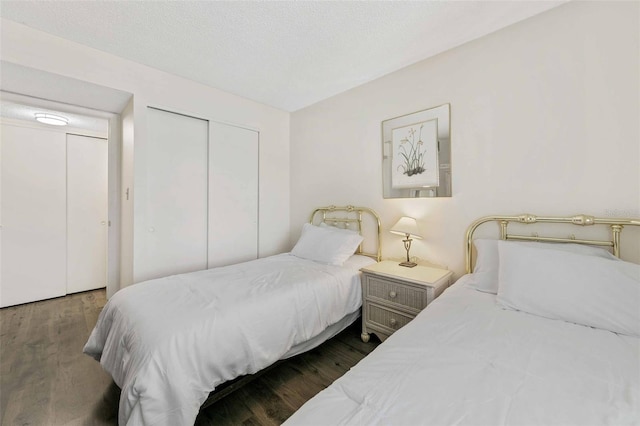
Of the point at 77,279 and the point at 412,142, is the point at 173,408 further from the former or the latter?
the point at 77,279

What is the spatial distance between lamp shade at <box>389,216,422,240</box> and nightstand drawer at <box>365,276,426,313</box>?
18.7 inches

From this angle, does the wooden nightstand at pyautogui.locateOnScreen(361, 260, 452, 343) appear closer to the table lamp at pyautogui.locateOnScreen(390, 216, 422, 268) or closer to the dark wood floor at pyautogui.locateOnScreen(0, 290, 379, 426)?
the table lamp at pyautogui.locateOnScreen(390, 216, 422, 268)

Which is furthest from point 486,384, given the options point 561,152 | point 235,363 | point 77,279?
point 77,279

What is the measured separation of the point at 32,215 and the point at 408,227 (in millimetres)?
4468

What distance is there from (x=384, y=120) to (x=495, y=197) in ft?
4.17

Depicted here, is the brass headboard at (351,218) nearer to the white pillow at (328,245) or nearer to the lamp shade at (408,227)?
the white pillow at (328,245)

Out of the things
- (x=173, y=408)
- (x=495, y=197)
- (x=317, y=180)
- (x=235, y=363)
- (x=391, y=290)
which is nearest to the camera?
(x=173, y=408)

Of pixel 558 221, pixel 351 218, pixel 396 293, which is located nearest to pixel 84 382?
pixel 396 293

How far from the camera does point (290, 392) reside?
5.45 ft

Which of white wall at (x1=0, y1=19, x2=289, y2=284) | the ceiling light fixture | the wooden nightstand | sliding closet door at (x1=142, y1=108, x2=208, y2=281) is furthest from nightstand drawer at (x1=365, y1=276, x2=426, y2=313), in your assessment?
the ceiling light fixture

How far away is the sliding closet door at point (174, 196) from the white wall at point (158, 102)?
85 millimetres

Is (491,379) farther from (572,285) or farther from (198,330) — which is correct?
(198,330)

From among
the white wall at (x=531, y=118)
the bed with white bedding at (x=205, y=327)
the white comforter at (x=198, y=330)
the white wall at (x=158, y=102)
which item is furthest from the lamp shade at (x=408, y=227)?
the white wall at (x=158, y=102)

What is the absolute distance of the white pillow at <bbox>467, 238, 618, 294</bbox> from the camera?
1479 millimetres
